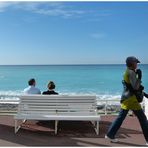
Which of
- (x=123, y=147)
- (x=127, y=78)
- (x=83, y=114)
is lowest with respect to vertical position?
(x=123, y=147)

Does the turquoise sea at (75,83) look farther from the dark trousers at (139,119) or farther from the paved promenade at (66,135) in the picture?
the dark trousers at (139,119)

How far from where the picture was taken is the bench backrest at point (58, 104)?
8430 mm

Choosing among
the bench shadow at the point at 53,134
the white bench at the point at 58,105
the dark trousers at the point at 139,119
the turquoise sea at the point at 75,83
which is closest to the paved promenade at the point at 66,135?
the bench shadow at the point at 53,134

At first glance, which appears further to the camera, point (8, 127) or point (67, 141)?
point (8, 127)

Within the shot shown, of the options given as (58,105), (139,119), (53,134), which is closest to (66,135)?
(53,134)

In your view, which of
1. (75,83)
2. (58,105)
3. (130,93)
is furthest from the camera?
(75,83)

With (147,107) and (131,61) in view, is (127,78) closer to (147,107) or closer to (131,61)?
(131,61)

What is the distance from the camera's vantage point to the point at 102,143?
24.6 feet

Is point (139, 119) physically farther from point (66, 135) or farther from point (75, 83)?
point (75, 83)

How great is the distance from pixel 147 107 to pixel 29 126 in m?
2.38

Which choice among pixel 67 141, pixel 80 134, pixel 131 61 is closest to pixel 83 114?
pixel 80 134

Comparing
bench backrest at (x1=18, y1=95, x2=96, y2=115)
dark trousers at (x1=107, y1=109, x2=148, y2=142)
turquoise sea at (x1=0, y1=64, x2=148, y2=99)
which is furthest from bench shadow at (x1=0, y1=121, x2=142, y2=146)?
turquoise sea at (x1=0, y1=64, x2=148, y2=99)

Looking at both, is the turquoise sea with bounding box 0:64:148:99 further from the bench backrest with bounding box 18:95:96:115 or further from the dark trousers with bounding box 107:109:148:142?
the dark trousers with bounding box 107:109:148:142

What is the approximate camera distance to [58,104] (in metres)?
8.45
